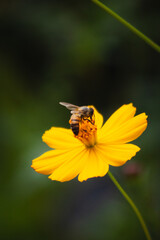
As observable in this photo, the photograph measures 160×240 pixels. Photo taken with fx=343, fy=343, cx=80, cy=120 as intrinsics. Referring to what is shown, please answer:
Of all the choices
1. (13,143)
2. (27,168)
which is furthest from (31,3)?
(27,168)

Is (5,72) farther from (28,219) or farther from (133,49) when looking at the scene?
(28,219)

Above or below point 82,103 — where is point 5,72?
above

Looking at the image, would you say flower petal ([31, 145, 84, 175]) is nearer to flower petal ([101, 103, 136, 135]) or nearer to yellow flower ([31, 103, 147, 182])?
yellow flower ([31, 103, 147, 182])

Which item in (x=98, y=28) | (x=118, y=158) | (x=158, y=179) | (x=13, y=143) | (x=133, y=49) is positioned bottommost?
(x=158, y=179)

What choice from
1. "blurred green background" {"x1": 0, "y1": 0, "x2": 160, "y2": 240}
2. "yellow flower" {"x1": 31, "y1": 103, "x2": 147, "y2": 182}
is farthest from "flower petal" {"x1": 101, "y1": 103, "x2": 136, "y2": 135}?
"blurred green background" {"x1": 0, "y1": 0, "x2": 160, "y2": 240}

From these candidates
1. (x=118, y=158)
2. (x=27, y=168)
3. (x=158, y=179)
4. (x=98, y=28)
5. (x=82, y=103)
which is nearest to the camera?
(x=118, y=158)

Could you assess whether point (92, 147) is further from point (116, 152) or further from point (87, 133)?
point (116, 152)
